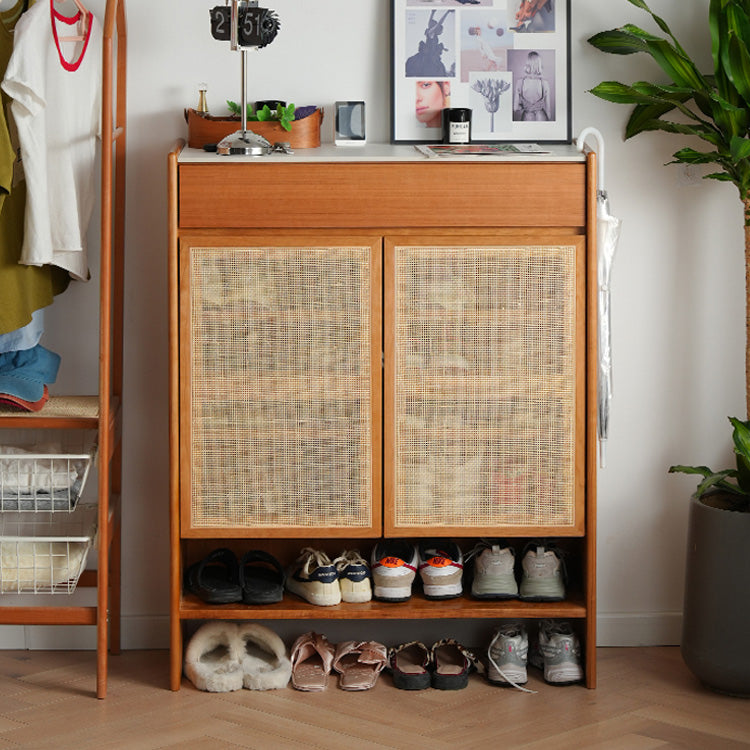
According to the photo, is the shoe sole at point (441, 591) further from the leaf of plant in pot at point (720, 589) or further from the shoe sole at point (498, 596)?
the leaf of plant in pot at point (720, 589)

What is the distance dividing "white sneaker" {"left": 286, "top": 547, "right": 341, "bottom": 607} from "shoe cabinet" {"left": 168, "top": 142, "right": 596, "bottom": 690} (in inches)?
2.8

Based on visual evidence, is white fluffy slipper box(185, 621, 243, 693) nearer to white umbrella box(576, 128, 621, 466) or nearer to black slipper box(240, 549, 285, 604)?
black slipper box(240, 549, 285, 604)

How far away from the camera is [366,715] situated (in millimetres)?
2523

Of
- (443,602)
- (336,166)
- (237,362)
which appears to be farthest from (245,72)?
(443,602)

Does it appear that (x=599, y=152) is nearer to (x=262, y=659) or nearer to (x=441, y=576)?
(x=441, y=576)

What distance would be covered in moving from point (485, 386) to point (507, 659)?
72 cm

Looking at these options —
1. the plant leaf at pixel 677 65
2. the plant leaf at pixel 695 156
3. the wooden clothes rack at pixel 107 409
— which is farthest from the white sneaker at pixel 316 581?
the plant leaf at pixel 677 65

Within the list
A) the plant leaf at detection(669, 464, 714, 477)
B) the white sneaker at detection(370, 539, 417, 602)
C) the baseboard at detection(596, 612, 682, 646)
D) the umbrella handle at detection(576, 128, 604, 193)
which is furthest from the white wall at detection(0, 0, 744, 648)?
the white sneaker at detection(370, 539, 417, 602)

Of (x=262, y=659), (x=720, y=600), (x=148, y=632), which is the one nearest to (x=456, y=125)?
(x=720, y=600)

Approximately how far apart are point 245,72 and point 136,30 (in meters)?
0.43

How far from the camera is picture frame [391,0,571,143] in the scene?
2842 mm

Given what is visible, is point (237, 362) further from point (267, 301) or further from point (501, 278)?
point (501, 278)

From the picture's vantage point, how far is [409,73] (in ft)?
9.34

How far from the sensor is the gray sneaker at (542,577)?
8.84 ft
